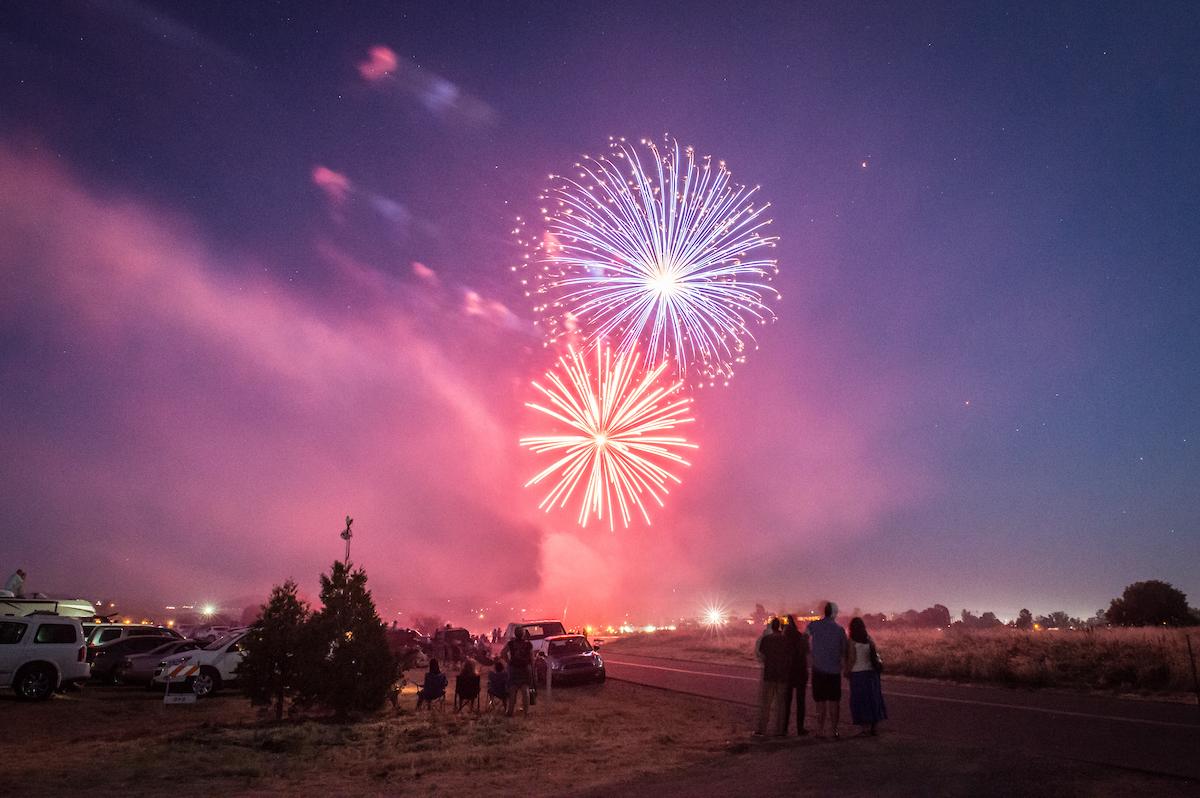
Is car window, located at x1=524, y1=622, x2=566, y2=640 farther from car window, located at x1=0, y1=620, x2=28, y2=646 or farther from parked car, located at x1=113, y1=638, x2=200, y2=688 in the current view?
car window, located at x1=0, y1=620, x2=28, y2=646

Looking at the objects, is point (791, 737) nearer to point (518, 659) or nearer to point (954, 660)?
point (518, 659)

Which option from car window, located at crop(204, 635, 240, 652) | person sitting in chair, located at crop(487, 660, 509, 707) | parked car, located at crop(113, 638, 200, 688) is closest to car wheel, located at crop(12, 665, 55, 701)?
car window, located at crop(204, 635, 240, 652)

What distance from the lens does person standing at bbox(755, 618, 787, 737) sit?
11.4 metres

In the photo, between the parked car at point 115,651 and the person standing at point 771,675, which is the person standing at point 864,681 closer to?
the person standing at point 771,675

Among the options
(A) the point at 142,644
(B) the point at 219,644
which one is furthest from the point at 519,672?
(A) the point at 142,644

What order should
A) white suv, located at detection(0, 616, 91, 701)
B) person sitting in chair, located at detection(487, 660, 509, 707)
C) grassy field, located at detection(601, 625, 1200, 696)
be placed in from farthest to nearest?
grassy field, located at detection(601, 625, 1200, 696) < white suv, located at detection(0, 616, 91, 701) < person sitting in chair, located at detection(487, 660, 509, 707)

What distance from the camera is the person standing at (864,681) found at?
1065cm

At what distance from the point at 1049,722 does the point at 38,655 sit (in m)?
21.0

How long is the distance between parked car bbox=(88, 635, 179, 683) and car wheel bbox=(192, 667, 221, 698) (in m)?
6.02

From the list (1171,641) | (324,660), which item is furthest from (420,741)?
(1171,641)

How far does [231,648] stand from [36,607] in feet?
22.5

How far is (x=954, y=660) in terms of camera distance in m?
22.9

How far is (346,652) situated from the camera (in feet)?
48.6

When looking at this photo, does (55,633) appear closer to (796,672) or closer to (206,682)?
(206,682)
